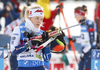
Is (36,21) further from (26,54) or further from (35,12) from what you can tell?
(26,54)

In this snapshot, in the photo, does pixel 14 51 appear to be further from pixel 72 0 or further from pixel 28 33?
pixel 72 0

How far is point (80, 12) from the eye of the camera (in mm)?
→ 4855

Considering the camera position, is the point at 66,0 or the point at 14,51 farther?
the point at 66,0

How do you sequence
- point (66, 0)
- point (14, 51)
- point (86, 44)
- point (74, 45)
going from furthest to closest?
point (66, 0), point (74, 45), point (86, 44), point (14, 51)

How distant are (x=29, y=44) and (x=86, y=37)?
1.88m

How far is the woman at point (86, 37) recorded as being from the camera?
15.4ft

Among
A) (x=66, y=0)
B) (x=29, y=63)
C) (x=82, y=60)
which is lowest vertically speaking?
(x=82, y=60)

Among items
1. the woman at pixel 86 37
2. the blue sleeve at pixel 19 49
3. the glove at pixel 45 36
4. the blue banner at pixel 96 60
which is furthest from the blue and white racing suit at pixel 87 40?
the blue sleeve at pixel 19 49

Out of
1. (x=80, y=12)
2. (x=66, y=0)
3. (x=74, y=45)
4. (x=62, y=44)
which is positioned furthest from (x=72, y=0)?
(x=62, y=44)

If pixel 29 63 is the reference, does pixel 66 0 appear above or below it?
above

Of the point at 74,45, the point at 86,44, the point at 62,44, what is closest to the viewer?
the point at 62,44

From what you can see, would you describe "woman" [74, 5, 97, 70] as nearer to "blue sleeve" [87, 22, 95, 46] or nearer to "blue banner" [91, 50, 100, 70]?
"blue sleeve" [87, 22, 95, 46]

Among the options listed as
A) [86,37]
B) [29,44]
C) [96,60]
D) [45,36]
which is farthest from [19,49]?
[86,37]

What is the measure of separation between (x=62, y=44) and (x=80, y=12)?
1.57 metres
